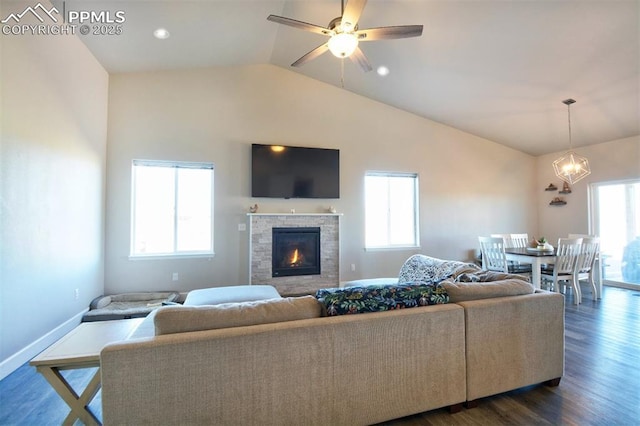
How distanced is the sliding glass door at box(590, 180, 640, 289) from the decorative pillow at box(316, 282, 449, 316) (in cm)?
571

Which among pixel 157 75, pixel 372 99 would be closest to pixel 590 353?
pixel 372 99

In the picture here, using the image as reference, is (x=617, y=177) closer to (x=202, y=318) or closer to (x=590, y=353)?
(x=590, y=353)

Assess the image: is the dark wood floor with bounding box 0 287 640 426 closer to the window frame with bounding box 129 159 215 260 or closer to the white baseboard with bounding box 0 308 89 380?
the white baseboard with bounding box 0 308 89 380

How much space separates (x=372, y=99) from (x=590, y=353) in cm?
484

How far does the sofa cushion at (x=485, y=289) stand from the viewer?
6.73 feet

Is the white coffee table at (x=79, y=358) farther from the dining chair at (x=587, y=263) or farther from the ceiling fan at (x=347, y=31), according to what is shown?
the dining chair at (x=587, y=263)

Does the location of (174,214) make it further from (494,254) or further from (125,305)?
(494,254)

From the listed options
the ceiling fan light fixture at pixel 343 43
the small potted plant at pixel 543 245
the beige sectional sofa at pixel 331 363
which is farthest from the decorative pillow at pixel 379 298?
the small potted plant at pixel 543 245

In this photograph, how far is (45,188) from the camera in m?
2.92

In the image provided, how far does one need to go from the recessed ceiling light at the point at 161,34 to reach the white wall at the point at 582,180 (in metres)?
7.62

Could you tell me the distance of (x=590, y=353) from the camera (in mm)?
2795

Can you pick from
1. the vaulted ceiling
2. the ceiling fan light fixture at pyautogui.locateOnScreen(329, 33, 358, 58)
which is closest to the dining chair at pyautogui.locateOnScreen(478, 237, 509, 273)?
the vaulted ceiling

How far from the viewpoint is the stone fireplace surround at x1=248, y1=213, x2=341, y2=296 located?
4.80 metres

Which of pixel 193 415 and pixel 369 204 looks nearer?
pixel 193 415
